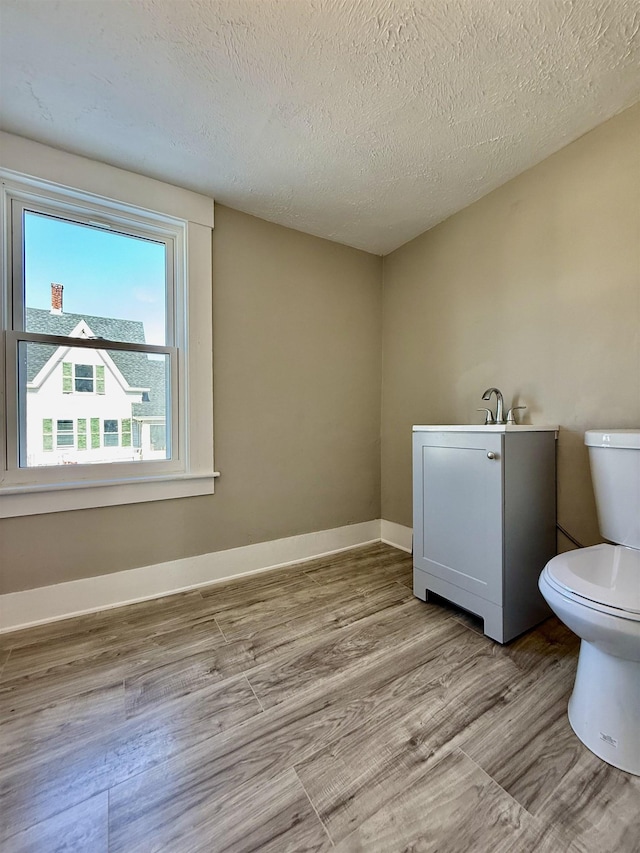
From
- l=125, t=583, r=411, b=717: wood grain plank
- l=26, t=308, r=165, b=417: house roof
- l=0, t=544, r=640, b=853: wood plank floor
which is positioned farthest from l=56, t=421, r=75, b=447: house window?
l=125, t=583, r=411, b=717: wood grain plank

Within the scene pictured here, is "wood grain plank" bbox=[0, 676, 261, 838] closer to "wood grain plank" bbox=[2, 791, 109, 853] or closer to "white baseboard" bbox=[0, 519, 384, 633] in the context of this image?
"wood grain plank" bbox=[2, 791, 109, 853]

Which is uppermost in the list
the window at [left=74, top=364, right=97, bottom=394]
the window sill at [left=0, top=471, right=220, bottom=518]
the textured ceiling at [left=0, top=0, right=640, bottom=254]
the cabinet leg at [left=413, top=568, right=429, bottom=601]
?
the textured ceiling at [left=0, top=0, right=640, bottom=254]

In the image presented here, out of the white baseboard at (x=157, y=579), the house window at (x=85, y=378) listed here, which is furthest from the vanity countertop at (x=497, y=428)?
the house window at (x=85, y=378)

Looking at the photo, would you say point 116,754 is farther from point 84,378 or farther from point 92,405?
point 84,378

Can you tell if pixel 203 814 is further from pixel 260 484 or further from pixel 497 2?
pixel 497 2

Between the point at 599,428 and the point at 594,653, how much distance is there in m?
0.90

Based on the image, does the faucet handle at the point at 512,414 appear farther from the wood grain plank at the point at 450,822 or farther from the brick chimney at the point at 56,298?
the brick chimney at the point at 56,298

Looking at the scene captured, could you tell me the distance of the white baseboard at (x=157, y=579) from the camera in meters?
1.54

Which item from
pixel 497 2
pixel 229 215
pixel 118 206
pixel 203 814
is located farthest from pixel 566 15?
pixel 203 814

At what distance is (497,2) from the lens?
103 centimetres

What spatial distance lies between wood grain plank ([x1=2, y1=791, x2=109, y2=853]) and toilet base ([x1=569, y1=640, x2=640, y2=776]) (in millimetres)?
1221

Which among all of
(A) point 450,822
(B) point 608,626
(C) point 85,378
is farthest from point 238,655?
(C) point 85,378

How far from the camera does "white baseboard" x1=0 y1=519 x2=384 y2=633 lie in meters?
1.54

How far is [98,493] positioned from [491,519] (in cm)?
180
